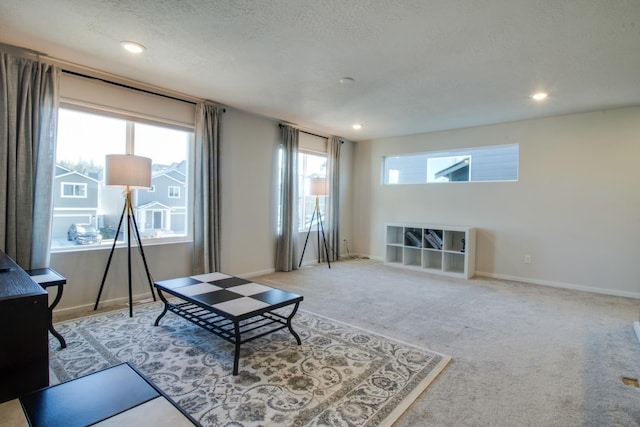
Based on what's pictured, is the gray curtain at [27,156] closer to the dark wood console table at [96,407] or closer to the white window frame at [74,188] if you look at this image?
the white window frame at [74,188]

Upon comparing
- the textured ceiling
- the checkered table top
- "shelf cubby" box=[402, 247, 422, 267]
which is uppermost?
the textured ceiling

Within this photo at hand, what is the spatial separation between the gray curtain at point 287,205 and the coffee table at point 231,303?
2095mm

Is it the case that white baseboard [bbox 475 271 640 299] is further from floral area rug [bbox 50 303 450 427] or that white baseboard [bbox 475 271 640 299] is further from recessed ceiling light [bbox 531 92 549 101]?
floral area rug [bbox 50 303 450 427]

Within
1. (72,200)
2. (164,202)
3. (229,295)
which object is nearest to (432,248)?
(229,295)

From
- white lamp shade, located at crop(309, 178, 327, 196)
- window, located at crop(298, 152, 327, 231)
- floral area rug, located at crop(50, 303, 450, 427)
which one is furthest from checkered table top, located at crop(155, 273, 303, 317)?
window, located at crop(298, 152, 327, 231)

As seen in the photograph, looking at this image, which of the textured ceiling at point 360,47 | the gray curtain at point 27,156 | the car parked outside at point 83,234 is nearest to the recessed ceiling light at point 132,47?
the textured ceiling at point 360,47

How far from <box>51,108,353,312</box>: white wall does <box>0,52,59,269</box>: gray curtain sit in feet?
1.14

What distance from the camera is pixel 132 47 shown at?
9.26 feet

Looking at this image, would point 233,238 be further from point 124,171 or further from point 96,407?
point 96,407

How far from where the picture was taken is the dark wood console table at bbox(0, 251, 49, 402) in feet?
3.55

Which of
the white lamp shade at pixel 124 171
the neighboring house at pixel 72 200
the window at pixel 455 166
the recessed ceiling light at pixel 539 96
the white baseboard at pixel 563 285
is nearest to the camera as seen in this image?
the white lamp shade at pixel 124 171

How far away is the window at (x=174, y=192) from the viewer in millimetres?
4177

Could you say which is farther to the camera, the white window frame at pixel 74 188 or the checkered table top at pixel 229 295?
the white window frame at pixel 74 188

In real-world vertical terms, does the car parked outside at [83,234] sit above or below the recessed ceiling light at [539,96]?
below
